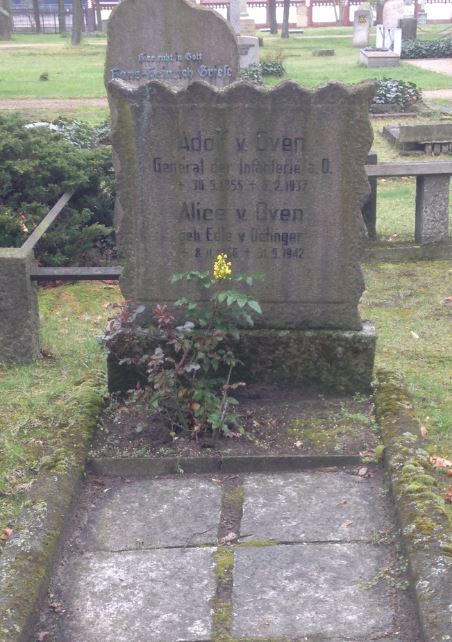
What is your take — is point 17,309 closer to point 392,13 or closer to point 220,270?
point 220,270

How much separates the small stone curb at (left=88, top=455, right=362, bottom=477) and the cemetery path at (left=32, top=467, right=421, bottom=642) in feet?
0.13

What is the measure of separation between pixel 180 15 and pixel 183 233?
4694 millimetres

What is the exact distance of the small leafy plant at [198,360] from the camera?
417cm

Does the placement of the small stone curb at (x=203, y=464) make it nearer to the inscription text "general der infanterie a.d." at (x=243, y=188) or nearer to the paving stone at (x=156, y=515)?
the paving stone at (x=156, y=515)

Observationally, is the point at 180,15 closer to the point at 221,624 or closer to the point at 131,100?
the point at 131,100

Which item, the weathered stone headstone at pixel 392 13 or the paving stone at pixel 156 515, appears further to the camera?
the weathered stone headstone at pixel 392 13

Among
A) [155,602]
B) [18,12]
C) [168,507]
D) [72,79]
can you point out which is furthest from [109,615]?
[18,12]

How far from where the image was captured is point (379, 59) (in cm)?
2561

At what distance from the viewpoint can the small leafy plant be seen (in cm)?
417

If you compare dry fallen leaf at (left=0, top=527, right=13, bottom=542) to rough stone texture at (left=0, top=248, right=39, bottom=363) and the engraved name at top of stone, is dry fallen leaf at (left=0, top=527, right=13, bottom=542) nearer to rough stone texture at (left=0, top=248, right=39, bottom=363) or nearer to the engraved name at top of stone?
rough stone texture at (left=0, top=248, right=39, bottom=363)

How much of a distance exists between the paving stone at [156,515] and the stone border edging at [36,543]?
0.49 feet

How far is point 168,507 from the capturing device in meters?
3.80

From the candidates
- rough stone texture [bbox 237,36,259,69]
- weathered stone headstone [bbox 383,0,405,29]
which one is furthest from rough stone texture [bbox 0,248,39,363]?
weathered stone headstone [bbox 383,0,405,29]

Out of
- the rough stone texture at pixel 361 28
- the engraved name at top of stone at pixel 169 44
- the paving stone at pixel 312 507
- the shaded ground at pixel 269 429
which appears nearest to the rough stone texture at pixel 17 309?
the shaded ground at pixel 269 429
